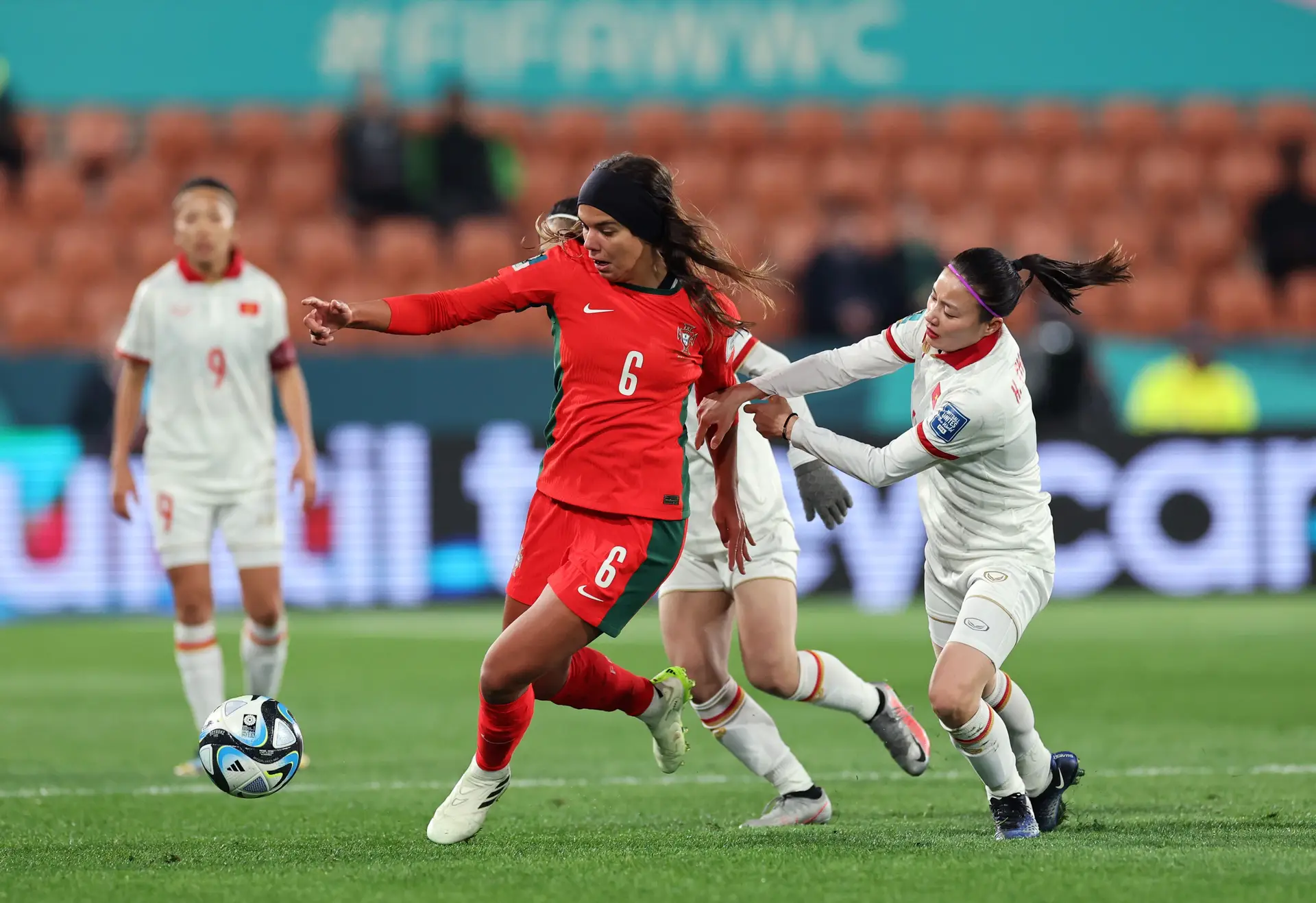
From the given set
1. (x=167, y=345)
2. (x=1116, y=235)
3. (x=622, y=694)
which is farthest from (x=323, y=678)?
(x=1116, y=235)

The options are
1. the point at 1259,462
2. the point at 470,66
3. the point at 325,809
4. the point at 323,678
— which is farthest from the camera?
the point at 470,66

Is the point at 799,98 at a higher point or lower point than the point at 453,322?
higher

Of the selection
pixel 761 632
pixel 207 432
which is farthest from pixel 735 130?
pixel 761 632

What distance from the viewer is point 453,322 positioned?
5176 mm

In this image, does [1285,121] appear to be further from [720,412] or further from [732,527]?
[720,412]

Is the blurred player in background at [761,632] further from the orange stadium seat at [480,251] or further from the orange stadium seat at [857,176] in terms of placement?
the orange stadium seat at [857,176]

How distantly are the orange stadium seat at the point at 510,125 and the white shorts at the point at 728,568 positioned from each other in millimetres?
11964

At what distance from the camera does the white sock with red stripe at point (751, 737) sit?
5980 millimetres

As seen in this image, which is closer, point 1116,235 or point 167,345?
point 167,345

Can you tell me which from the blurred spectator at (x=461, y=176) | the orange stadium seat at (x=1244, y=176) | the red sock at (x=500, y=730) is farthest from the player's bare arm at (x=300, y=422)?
the orange stadium seat at (x=1244, y=176)

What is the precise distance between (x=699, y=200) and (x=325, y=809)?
38.7 ft

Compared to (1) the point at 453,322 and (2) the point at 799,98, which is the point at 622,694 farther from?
(2) the point at 799,98

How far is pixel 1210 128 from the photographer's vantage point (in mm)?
18219

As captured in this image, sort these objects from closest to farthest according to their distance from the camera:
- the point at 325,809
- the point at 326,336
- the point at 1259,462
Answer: the point at 326,336, the point at 325,809, the point at 1259,462
